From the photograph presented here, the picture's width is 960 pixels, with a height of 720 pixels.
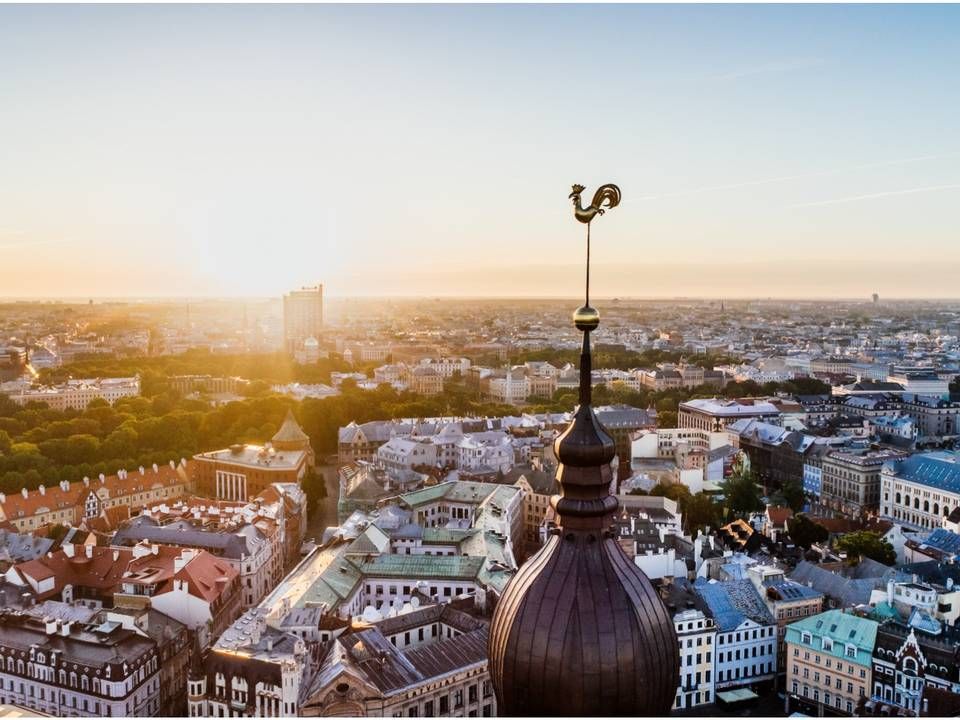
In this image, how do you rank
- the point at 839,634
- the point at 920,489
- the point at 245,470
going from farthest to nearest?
1. the point at 245,470
2. the point at 920,489
3. the point at 839,634

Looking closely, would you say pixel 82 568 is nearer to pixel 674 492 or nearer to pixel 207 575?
pixel 207 575

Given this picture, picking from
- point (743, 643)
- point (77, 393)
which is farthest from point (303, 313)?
point (743, 643)

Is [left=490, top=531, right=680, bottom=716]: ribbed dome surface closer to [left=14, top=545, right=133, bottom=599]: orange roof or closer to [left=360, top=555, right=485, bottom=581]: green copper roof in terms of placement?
[left=360, top=555, right=485, bottom=581]: green copper roof

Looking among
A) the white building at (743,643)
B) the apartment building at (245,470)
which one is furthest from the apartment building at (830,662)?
the apartment building at (245,470)

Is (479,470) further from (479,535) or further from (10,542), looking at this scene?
(10,542)

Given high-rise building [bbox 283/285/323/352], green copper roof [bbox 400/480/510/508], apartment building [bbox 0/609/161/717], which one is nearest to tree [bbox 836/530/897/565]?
green copper roof [bbox 400/480/510/508]

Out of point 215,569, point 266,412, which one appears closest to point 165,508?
point 215,569
